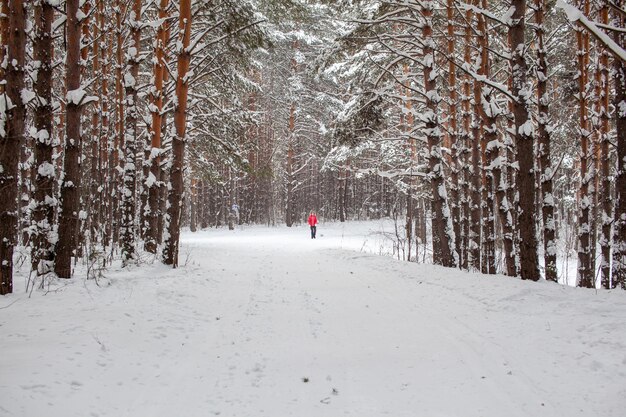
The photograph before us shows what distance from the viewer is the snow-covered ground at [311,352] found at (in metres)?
3.25

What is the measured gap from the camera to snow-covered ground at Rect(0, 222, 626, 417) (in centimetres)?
325

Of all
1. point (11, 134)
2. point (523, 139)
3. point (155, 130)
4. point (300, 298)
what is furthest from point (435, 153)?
point (11, 134)

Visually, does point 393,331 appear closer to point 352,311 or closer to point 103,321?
point 352,311

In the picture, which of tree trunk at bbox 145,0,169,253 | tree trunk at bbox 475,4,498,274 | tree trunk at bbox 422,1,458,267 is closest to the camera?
tree trunk at bbox 475,4,498,274

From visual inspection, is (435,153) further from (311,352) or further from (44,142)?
(44,142)

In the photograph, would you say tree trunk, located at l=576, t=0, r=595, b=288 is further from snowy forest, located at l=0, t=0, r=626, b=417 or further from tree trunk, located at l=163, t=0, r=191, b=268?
tree trunk, located at l=163, t=0, r=191, b=268

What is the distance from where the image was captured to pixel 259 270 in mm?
10984

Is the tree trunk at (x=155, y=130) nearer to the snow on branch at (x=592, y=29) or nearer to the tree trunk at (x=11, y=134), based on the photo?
the tree trunk at (x=11, y=134)

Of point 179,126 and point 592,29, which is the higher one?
point 179,126

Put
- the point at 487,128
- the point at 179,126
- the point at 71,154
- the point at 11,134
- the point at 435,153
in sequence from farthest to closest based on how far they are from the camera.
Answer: the point at 435,153 < the point at 487,128 < the point at 179,126 < the point at 71,154 < the point at 11,134

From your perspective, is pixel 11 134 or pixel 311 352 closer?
pixel 311 352

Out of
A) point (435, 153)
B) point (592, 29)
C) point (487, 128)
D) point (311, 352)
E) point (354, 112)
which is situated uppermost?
point (354, 112)

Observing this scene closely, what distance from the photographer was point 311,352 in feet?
15.0

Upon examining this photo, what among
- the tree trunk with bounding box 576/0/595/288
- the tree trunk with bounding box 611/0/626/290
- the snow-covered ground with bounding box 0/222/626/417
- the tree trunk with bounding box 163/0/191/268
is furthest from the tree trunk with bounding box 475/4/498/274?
the tree trunk with bounding box 163/0/191/268
